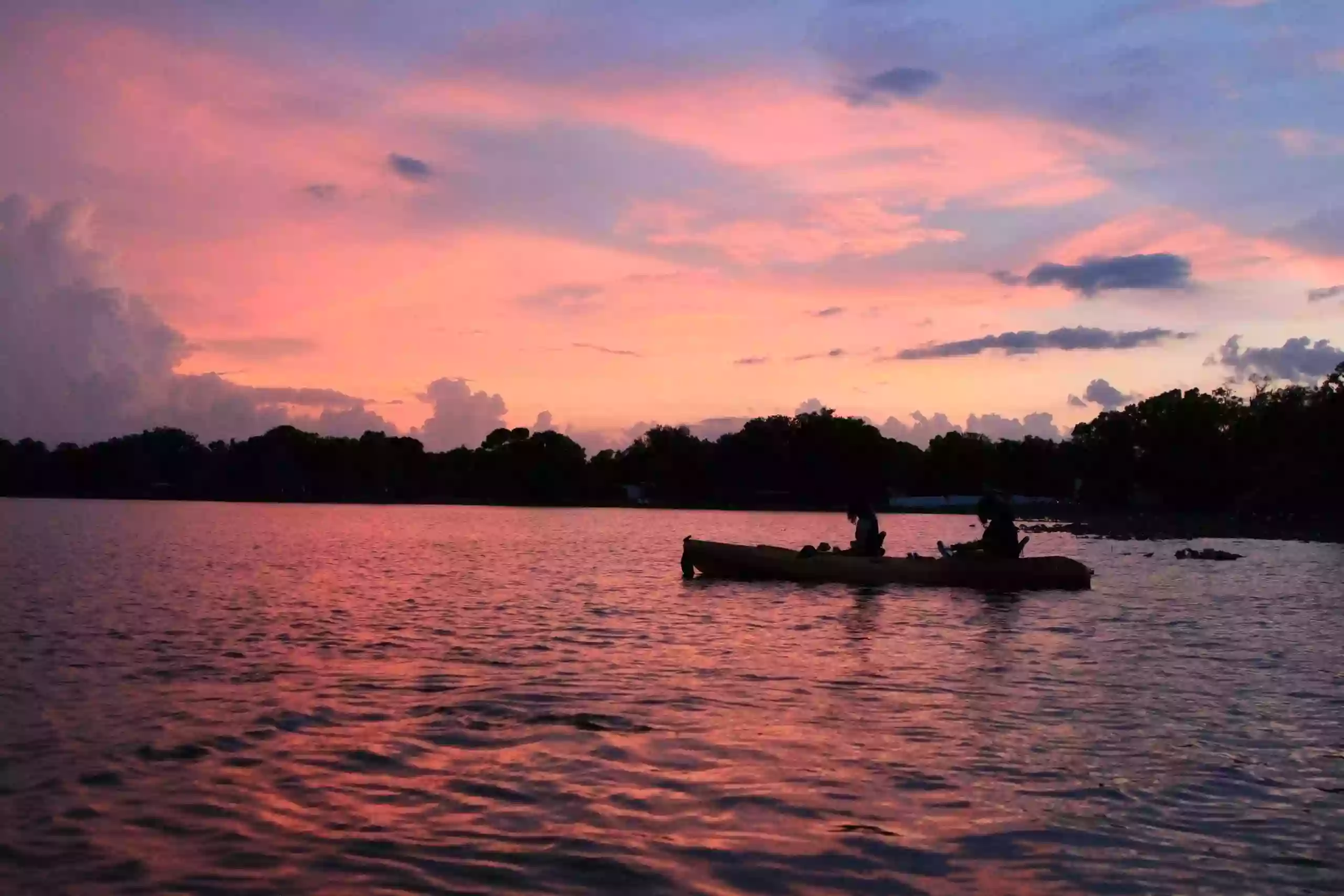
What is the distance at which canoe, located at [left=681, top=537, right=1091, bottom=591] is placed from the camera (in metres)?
26.4

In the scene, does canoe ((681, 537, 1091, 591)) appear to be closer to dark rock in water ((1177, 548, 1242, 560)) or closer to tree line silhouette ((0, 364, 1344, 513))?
dark rock in water ((1177, 548, 1242, 560))

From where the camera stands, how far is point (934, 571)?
1035 inches

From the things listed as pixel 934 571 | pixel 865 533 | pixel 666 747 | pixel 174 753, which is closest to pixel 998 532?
pixel 934 571

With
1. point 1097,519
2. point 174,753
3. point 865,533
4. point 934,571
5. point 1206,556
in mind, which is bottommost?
point 174,753

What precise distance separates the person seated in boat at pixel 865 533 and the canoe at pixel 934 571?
81 cm

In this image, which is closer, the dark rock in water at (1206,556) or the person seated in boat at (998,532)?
the person seated in boat at (998,532)

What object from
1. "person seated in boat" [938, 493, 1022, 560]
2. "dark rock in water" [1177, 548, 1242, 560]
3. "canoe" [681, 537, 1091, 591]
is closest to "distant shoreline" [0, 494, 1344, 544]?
"dark rock in water" [1177, 548, 1242, 560]

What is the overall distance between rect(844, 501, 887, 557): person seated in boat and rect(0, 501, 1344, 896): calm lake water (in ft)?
12.2

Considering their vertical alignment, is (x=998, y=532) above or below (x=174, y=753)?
above

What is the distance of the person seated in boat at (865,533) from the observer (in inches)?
1095

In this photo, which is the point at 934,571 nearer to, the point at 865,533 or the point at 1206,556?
the point at 865,533

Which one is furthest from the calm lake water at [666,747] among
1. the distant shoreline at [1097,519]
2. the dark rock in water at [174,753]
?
the distant shoreline at [1097,519]

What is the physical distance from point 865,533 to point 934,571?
2243 millimetres

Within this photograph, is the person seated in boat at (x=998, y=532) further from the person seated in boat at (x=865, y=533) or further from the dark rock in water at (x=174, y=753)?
the dark rock in water at (x=174, y=753)
